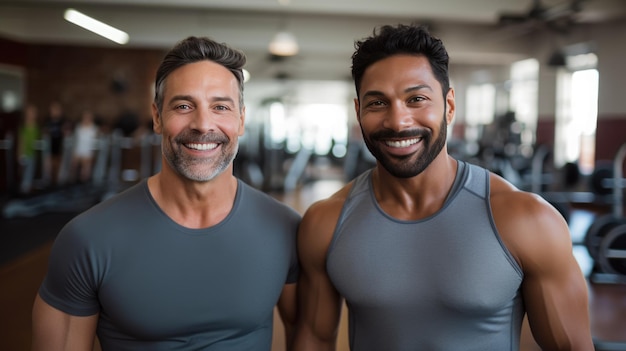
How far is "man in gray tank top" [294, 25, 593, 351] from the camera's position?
37.6 inches

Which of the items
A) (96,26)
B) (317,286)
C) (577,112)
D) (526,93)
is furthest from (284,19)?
(317,286)

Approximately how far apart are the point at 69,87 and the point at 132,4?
275 centimetres

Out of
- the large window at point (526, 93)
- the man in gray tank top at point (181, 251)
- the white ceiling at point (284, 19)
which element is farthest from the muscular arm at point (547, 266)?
the large window at point (526, 93)

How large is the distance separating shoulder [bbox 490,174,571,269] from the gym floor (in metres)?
1.12

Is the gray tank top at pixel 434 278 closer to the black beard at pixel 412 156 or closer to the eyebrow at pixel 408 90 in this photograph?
the black beard at pixel 412 156

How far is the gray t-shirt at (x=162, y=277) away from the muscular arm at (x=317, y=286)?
0.06 meters

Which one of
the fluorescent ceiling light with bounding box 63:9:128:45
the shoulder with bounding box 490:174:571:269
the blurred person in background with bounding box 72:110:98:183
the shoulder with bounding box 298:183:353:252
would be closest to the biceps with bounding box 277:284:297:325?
the shoulder with bounding box 298:183:353:252

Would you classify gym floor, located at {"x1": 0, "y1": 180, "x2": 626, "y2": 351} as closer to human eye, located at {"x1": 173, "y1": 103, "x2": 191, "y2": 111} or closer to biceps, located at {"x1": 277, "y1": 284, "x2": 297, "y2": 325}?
biceps, located at {"x1": 277, "y1": 284, "x2": 297, "y2": 325}

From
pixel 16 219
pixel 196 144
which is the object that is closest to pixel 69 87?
pixel 16 219

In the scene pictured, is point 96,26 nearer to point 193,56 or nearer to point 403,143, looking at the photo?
point 193,56

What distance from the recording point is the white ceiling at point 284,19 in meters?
6.05

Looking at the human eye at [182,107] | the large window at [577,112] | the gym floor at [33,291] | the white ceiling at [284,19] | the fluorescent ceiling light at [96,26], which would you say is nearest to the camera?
the human eye at [182,107]

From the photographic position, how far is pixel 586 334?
3.20 ft

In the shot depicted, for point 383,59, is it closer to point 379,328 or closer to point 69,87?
point 379,328
